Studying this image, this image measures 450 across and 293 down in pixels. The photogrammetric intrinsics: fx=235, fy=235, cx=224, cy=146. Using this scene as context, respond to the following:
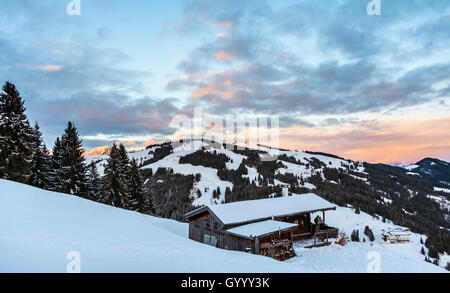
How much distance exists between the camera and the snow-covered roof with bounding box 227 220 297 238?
757 inches

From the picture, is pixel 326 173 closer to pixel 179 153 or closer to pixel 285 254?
pixel 179 153

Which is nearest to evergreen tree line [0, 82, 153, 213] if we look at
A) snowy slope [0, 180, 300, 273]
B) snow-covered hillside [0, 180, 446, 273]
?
snow-covered hillside [0, 180, 446, 273]

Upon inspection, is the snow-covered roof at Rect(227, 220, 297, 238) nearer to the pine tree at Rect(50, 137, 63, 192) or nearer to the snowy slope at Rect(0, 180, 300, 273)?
the snowy slope at Rect(0, 180, 300, 273)

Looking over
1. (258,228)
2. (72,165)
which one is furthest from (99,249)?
(72,165)

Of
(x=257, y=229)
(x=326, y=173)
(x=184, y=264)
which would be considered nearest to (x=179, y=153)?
(x=326, y=173)

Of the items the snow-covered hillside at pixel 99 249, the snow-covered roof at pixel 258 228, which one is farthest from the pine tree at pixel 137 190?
the snow-covered roof at pixel 258 228

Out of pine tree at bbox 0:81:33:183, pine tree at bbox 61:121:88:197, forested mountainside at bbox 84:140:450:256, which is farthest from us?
forested mountainside at bbox 84:140:450:256

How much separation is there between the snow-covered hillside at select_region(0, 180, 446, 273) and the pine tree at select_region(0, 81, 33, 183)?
35.4ft

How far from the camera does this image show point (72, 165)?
3075 cm

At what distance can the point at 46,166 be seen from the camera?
32.5 m

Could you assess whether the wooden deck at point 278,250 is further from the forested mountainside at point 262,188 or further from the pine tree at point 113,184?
the forested mountainside at point 262,188

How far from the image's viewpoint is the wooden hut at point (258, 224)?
64.0ft

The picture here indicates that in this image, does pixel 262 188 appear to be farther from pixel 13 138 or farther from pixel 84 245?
pixel 84 245

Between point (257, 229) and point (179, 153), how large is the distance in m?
147
